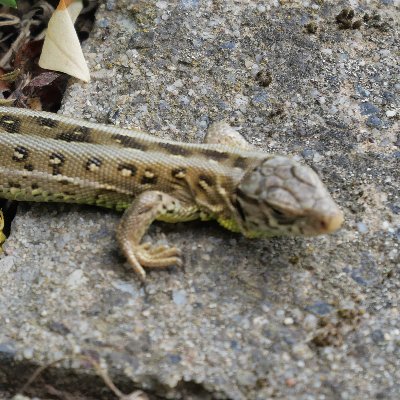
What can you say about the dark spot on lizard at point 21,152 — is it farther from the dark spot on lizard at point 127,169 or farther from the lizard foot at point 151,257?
the lizard foot at point 151,257

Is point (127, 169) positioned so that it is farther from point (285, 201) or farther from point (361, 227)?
point (361, 227)

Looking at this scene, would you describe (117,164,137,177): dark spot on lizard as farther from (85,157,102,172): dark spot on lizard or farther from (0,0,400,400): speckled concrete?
(0,0,400,400): speckled concrete

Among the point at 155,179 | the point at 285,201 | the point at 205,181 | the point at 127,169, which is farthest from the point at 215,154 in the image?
the point at 285,201

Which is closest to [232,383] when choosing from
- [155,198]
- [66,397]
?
[66,397]

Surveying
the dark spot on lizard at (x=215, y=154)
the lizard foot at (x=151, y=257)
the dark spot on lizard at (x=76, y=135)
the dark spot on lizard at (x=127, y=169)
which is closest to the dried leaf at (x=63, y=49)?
the dark spot on lizard at (x=76, y=135)

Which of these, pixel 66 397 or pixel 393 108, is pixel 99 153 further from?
pixel 393 108

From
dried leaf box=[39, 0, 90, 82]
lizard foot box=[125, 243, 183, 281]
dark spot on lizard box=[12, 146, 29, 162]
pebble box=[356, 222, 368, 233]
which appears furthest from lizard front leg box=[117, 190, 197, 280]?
dried leaf box=[39, 0, 90, 82]

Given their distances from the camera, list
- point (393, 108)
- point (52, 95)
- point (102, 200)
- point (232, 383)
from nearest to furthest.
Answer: point (232, 383) → point (102, 200) → point (393, 108) → point (52, 95)
